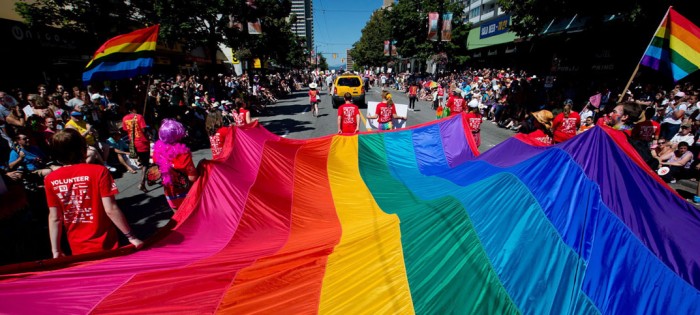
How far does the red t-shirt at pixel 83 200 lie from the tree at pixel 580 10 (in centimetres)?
1519

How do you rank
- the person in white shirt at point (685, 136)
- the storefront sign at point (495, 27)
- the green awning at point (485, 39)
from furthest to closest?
1. the storefront sign at point (495, 27)
2. the green awning at point (485, 39)
3. the person in white shirt at point (685, 136)

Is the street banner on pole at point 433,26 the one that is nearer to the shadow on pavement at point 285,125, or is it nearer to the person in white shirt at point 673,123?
the shadow on pavement at point 285,125

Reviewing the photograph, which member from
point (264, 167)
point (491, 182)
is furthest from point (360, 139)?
point (491, 182)

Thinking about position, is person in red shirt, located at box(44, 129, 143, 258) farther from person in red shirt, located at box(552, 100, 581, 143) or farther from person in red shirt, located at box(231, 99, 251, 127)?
person in red shirt, located at box(552, 100, 581, 143)

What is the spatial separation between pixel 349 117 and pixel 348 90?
14.2 m

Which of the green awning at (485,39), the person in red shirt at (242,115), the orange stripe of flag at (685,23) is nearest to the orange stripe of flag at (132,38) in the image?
the person in red shirt at (242,115)

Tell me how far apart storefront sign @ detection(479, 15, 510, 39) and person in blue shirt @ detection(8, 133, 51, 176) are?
30362 mm

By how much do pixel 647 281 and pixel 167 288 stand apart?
3494mm

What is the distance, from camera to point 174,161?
12.4 ft

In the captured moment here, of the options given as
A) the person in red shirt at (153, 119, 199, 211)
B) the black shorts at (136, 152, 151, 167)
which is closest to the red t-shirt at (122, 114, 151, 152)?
the black shorts at (136, 152, 151, 167)

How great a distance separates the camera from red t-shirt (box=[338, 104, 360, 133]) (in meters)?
7.96

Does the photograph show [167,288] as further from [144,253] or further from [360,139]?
[360,139]

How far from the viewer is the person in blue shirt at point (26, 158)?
20.7 ft

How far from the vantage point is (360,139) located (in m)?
7.23
